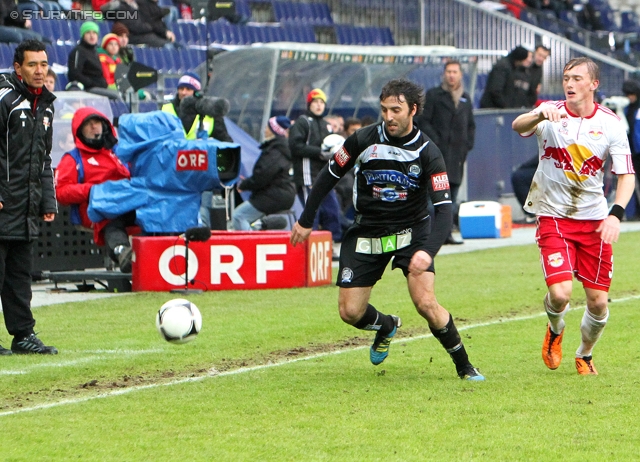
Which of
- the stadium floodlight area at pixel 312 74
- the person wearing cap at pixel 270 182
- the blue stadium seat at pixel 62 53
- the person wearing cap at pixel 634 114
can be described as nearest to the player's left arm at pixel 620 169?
the person wearing cap at pixel 270 182

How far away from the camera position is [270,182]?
15.6 m

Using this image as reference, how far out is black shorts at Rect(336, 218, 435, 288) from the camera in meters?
7.87

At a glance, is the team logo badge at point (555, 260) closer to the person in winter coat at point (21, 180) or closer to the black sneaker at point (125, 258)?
the person in winter coat at point (21, 180)

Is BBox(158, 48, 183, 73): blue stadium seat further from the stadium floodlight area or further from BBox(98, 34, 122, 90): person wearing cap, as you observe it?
BBox(98, 34, 122, 90): person wearing cap

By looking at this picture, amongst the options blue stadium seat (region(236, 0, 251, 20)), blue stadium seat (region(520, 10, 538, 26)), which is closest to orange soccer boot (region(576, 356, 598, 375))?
blue stadium seat (region(236, 0, 251, 20))

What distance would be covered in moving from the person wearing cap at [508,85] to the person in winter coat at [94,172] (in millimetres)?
10992

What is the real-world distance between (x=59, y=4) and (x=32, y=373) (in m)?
14.5

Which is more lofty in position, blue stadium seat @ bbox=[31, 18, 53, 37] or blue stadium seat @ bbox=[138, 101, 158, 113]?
blue stadium seat @ bbox=[31, 18, 53, 37]

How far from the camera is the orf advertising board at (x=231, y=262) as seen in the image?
12.7 metres

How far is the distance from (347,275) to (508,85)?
50.6 ft

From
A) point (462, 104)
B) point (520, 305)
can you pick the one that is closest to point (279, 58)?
point (462, 104)

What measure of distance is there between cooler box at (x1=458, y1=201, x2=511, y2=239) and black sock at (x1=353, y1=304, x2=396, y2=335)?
1161 centimetres

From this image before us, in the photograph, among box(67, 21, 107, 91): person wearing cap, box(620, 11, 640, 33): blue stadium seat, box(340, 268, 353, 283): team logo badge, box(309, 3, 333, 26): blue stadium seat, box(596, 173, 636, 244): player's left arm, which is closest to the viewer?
box(596, 173, 636, 244): player's left arm

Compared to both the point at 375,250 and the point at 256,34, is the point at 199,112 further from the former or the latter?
the point at 256,34
